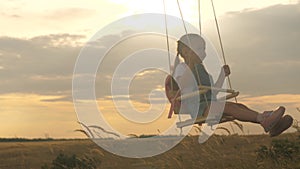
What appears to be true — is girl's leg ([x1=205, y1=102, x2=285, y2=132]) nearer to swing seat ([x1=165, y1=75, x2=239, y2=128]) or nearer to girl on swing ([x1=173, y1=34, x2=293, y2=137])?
girl on swing ([x1=173, y1=34, x2=293, y2=137])

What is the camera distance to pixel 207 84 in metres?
9.81

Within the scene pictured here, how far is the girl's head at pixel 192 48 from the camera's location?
383 inches

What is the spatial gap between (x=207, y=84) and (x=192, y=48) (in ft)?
2.25

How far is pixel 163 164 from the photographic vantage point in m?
14.1

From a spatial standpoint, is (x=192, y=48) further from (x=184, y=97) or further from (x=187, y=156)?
(x=187, y=156)

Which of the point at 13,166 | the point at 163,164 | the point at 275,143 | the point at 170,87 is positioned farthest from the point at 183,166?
the point at 13,166

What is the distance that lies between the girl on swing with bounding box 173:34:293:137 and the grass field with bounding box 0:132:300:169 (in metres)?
3.52

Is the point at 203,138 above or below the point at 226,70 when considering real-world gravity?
below

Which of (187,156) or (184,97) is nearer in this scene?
(184,97)

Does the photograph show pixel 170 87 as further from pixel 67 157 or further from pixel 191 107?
pixel 67 157

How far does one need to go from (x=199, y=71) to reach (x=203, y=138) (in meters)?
2.06

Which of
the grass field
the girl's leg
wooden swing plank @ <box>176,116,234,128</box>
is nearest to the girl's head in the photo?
the girl's leg

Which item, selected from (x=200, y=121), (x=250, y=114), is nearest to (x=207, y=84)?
(x=200, y=121)

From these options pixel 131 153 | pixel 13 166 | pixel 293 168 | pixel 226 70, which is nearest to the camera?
pixel 226 70
